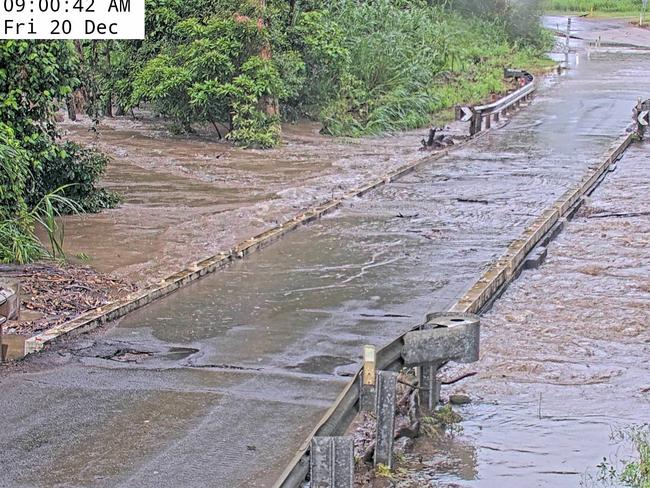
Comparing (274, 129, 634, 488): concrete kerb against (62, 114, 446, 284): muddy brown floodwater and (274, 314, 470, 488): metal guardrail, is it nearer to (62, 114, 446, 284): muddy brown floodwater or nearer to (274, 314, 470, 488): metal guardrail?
(274, 314, 470, 488): metal guardrail

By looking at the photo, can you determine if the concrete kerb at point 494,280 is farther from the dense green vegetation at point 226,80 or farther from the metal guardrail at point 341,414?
the dense green vegetation at point 226,80

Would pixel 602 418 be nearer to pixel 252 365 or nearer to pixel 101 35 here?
pixel 252 365

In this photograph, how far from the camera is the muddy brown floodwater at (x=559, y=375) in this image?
7.52 m

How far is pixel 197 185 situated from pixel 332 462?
46.4 ft

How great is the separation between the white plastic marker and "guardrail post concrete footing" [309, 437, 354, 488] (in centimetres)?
645

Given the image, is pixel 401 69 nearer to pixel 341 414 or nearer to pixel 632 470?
pixel 632 470

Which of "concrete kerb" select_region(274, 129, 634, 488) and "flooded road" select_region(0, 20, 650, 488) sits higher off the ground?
"concrete kerb" select_region(274, 129, 634, 488)

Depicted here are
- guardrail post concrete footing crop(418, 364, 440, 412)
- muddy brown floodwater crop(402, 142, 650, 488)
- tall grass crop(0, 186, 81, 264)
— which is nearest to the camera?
muddy brown floodwater crop(402, 142, 650, 488)

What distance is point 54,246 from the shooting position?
13539mm

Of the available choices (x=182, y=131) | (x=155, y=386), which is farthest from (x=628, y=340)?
(x=182, y=131)

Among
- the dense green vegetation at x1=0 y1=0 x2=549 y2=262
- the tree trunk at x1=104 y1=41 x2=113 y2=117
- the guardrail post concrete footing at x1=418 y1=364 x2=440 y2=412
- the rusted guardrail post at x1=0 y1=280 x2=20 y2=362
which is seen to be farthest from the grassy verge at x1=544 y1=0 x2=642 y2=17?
the guardrail post concrete footing at x1=418 y1=364 x2=440 y2=412

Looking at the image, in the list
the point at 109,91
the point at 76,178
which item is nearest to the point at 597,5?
the point at 109,91

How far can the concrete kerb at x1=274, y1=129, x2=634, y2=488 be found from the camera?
246 inches

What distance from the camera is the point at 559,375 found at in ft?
31.3
